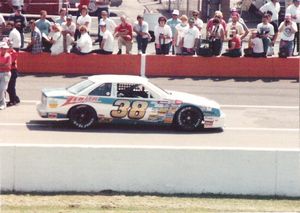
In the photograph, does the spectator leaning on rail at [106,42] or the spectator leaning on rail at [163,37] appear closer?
the spectator leaning on rail at [106,42]

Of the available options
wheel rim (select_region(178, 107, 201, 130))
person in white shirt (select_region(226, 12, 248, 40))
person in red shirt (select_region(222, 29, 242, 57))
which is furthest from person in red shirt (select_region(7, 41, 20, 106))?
person in white shirt (select_region(226, 12, 248, 40))

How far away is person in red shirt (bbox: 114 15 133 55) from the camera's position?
81.0 feet

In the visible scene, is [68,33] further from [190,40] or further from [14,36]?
[190,40]

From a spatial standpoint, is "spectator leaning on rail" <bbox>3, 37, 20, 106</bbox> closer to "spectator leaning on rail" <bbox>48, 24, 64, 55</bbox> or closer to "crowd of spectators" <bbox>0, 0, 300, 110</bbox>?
"crowd of spectators" <bbox>0, 0, 300, 110</bbox>

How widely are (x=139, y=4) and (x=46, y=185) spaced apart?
2639 centimetres

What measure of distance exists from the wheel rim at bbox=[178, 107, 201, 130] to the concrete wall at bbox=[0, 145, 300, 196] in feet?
17.4

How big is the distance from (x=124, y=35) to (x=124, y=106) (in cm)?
736

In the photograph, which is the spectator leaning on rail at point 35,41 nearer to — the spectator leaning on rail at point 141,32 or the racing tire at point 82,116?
the spectator leaning on rail at point 141,32

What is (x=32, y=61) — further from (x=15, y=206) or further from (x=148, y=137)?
(x=15, y=206)

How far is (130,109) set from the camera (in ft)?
58.0

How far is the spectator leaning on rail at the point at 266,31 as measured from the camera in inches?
960

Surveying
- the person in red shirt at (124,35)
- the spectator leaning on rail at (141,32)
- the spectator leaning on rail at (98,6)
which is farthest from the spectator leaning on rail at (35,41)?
the spectator leaning on rail at (98,6)

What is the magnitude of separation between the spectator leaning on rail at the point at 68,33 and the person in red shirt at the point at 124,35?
137 centimetres

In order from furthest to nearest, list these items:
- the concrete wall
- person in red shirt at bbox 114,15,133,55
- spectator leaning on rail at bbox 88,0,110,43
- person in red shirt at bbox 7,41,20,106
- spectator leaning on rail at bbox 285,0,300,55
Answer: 1. spectator leaning on rail at bbox 88,0,110,43
2. spectator leaning on rail at bbox 285,0,300,55
3. person in red shirt at bbox 114,15,133,55
4. person in red shirt at bbox 7,41,20,106
5. the concrete wall
